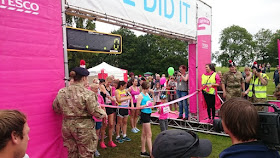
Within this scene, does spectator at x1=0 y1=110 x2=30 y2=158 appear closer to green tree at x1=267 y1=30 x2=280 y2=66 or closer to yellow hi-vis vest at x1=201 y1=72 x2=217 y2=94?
yellow hi-vis vest at x1=201 y1=72 x2=217 y2=94

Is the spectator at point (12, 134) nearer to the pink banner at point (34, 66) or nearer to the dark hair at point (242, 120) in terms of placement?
the dark hair at point (242, 120)

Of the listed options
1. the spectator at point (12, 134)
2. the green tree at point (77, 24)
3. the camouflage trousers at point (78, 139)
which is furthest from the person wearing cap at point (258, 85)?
the green tree at point (77, 24)

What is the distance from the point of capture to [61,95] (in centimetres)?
283

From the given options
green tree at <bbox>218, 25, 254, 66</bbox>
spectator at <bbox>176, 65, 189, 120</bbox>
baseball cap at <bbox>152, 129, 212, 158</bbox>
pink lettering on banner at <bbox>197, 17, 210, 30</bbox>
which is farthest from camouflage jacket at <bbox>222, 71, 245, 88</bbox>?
green tree at <bbox>218, 25, 254, 66</bbox>

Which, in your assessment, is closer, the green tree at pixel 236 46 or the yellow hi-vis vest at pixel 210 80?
the yellow hi-vis vest at pixel 210 80

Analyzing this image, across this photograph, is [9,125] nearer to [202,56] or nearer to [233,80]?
[233,80]

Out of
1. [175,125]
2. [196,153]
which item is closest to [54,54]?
[196,153]

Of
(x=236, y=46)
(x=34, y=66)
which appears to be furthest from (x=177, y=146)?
(x=236, y=46)

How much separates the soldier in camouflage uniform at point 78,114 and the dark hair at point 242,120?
2.11 m

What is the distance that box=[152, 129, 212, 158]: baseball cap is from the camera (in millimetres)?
1002

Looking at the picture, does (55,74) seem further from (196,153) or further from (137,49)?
(137,49)

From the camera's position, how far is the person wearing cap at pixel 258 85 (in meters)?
5.53

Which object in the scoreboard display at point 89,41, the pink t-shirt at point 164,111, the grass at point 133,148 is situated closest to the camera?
the scoreboard display at point 89,41

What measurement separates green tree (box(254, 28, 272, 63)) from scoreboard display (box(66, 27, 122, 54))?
59276 millimetres
